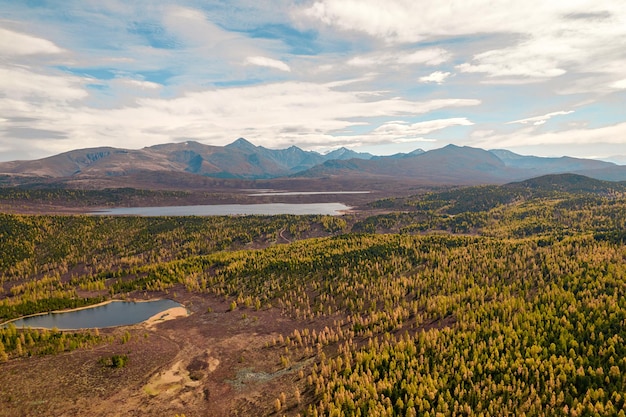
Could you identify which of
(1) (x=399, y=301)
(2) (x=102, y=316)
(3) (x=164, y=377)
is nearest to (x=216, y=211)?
(2) (x=102, y=316)

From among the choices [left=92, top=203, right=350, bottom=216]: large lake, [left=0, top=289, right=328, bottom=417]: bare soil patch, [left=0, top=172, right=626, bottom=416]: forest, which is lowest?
[left=0, top=289, right=328, bottom=417]: bare soil patch

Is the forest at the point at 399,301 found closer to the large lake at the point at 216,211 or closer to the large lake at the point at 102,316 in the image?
the large lake at the point at 102,316

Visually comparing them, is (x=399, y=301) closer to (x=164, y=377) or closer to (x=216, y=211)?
(x=164, y=377)

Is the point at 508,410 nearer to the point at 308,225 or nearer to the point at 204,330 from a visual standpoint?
the point at 204,330

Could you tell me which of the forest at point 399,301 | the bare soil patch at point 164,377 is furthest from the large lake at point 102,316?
the bare soil patch at point 164,377

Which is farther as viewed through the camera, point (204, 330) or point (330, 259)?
point (330, 259)

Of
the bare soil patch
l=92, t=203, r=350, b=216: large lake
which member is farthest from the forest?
l=92, t=203, r=350, b=216: large lake

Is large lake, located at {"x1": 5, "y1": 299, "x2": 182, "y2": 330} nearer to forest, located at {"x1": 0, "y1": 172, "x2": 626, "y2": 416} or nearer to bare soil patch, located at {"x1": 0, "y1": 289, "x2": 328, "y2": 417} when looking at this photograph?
forest, located at {"x1": 0, "y1": 172, "x2": 626, "y2": 416}

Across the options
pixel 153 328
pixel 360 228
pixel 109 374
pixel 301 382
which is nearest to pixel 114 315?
pixel 153 328
